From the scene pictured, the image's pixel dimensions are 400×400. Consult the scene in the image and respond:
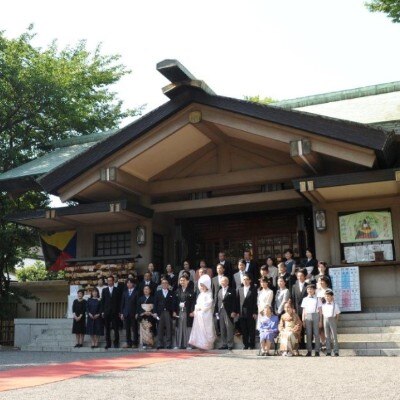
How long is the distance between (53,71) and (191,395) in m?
13.6

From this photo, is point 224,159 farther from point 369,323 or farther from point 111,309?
point 369,323

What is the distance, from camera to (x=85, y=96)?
767 inches

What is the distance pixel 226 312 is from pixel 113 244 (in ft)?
18.3

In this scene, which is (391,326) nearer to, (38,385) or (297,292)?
(297,292)

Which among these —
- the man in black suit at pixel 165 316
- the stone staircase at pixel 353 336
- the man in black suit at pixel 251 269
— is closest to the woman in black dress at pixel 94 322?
the stone staircase at pixel 353 336

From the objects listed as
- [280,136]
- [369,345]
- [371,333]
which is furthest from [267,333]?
[280,136]

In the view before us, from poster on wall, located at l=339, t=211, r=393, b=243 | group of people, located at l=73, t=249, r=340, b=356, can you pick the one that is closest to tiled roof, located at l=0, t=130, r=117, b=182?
group of people, located at l=73, t=249, r=340, b=356

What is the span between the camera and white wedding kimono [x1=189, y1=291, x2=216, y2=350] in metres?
11.0

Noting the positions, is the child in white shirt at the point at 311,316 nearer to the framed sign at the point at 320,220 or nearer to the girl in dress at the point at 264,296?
the girl in dress at the point at 264,296

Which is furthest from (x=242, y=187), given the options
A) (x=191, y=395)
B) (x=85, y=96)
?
(x=191, y=395)

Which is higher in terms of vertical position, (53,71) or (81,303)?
(53,71)

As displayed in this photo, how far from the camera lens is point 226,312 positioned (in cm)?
1100

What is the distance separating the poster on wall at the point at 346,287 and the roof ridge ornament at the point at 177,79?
17.1 feet

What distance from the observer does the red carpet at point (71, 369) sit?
22.8ft
